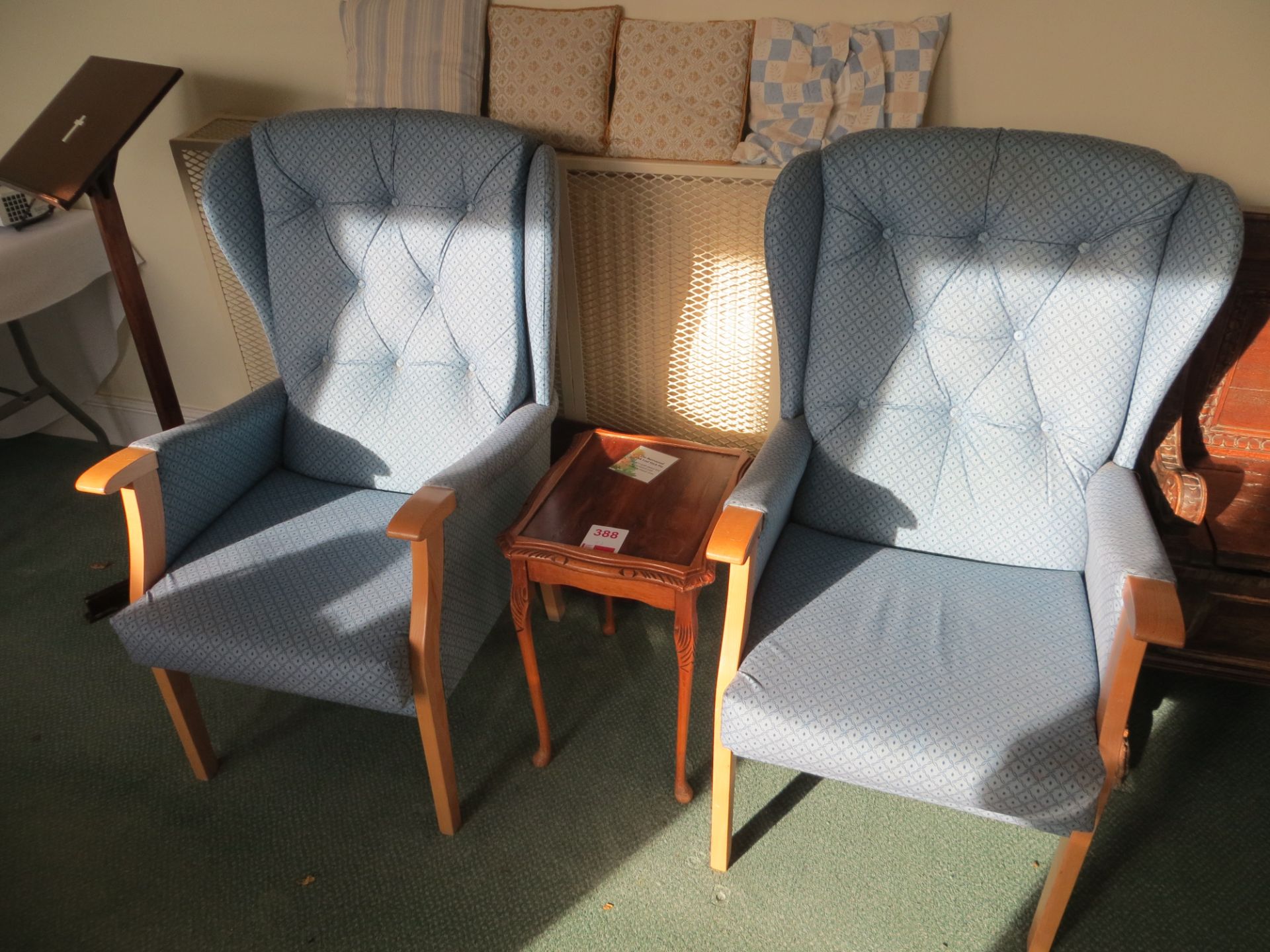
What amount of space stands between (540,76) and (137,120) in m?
0.81

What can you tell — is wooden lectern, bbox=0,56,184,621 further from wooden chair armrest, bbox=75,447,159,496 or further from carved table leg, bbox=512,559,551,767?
carved table leg, bbox=512,559,551,767

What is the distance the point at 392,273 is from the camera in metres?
1.70

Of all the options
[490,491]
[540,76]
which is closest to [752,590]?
[490,491]

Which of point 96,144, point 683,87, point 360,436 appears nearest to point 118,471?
point 360,436

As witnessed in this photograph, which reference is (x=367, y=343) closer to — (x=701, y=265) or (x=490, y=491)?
(x=490, y=491)

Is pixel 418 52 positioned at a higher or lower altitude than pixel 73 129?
higher

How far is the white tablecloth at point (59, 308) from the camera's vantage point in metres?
2.24

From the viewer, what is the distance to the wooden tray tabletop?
147 cm

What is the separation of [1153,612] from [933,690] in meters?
0.30

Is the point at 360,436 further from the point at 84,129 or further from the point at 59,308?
the point at 59,308

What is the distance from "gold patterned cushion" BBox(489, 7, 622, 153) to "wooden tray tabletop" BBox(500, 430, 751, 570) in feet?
2.15

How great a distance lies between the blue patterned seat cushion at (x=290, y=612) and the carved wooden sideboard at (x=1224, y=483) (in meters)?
1.38

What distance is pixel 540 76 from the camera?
6.04ft

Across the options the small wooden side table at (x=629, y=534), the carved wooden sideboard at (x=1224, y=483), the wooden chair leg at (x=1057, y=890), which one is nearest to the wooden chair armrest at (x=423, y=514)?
the small wooden side table at (x=629, y=534)
